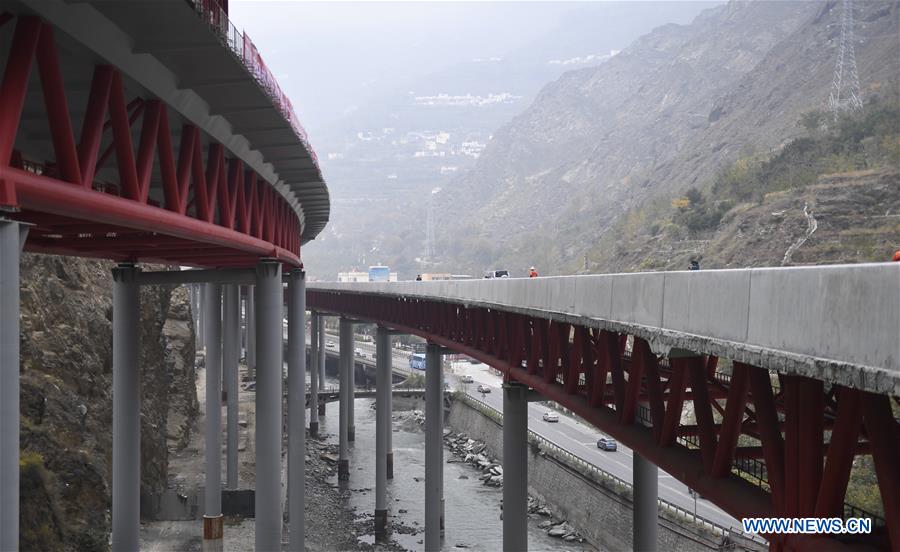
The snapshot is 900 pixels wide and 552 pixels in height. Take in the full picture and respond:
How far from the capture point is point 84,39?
8.41m

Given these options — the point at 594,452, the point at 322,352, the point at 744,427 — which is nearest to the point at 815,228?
the point at 594,452

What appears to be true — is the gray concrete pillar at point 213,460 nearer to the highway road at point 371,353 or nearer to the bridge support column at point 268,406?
the bridge support column at point 268,406

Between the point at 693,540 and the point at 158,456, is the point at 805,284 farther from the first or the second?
Result: the point at 158,456

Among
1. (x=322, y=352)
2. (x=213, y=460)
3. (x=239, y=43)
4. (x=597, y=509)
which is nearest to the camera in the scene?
(x=239, y=43)

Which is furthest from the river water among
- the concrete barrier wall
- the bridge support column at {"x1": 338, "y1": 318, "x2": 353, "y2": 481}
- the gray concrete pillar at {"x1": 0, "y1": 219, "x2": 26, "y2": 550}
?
the gray concrete pillar at {"x1": 0, "y1": 219, "x2": 26, "y2": 550}

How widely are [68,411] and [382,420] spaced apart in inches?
806

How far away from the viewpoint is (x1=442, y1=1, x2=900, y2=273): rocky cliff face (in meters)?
97.7

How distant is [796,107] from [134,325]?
93373mm

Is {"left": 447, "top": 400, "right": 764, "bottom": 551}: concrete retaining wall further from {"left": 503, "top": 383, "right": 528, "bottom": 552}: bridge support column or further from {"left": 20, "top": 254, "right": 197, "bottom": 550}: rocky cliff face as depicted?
{"left": 20, "top": 254, "right": 197, "bottom": 550}: rocky cliff face

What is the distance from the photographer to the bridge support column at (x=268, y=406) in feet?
62.8

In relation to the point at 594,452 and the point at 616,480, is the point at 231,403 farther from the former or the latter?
the point at 594,452

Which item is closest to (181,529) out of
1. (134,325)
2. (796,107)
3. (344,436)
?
(134,325)

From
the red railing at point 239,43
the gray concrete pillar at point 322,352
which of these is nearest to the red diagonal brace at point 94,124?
the red railing at point 239,43

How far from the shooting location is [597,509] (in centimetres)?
3575
